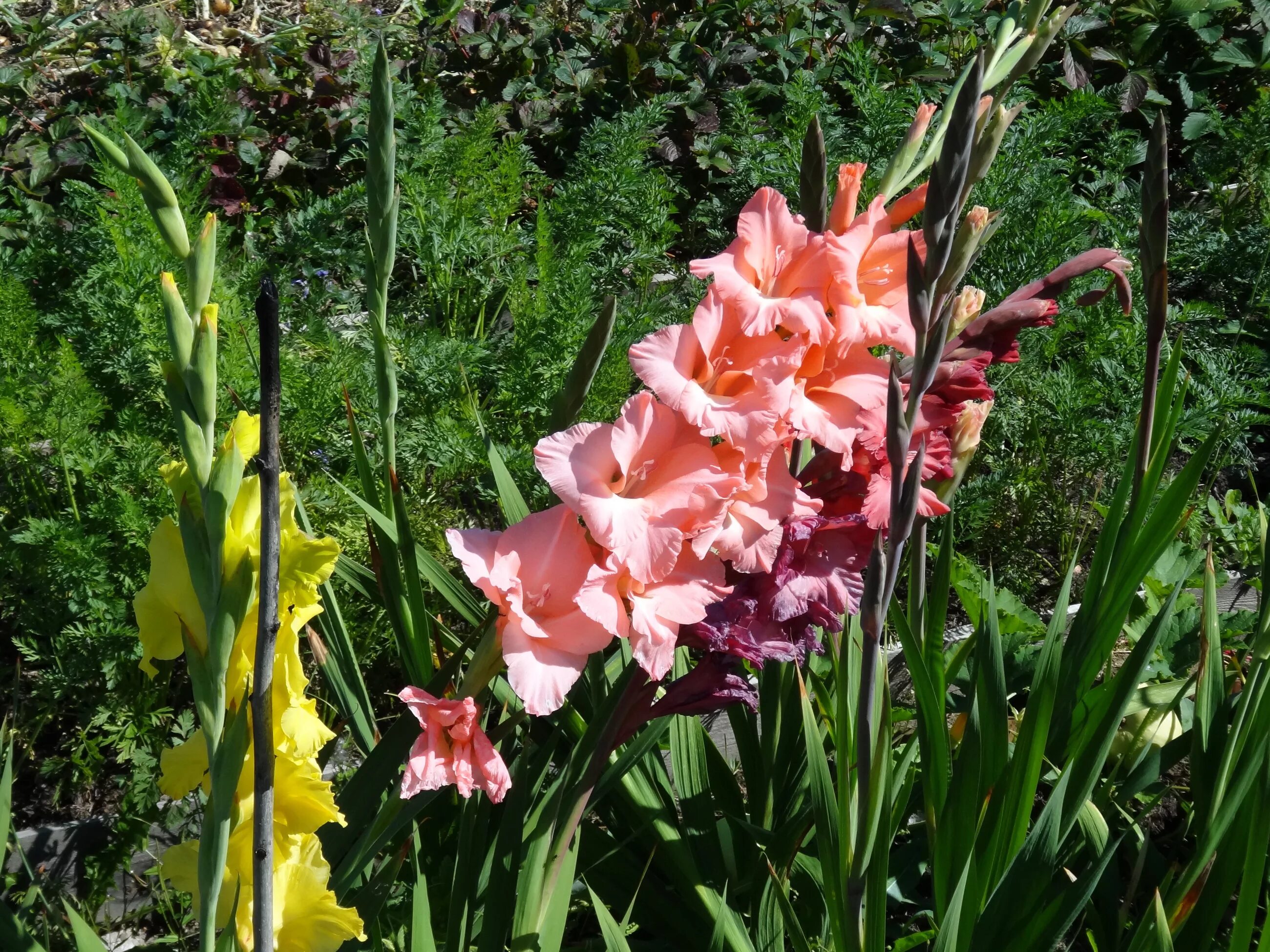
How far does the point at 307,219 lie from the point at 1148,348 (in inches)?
87.3

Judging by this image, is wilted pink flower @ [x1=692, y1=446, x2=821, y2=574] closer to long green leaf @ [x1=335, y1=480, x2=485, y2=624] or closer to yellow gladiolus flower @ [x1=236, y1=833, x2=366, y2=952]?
yellow gladiolus flower @ [x1=236, y1=833, x2=366, y2=952]

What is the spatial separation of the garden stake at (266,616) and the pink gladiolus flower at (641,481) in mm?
305

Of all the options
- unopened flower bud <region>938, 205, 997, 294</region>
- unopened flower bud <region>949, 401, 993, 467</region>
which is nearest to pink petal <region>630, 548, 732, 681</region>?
unopened flower bud <region>938, 205, 997, 294</region>

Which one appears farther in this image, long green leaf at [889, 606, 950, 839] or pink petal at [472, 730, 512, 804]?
long green leaf at [889, 606, 950, 839]

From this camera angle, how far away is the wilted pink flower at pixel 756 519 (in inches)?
36.9

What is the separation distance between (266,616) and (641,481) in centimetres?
40

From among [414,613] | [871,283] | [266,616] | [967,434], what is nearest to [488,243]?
[414,613]

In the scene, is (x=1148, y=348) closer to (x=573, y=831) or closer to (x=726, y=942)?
(x=573, y=831)

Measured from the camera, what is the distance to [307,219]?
277cm

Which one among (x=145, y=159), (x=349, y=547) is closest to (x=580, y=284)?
(x=349, y=547)

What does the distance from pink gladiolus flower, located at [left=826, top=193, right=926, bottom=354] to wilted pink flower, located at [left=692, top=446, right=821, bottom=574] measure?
0.16 meters

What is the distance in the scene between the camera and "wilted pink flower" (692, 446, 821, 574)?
937 mm

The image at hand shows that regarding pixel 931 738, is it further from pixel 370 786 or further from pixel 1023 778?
pixel 370 786

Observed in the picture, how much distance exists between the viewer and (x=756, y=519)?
935mm
